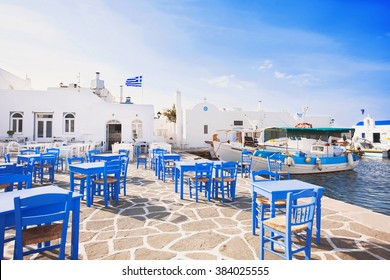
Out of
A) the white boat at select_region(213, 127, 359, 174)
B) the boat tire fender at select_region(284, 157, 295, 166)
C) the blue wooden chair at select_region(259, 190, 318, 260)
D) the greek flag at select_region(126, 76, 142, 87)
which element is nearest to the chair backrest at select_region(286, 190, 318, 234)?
the blue wooden chair at select_region(259, 190, 318, 260)

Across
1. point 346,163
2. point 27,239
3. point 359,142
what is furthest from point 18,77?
point 359,142

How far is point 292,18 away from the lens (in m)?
4.62

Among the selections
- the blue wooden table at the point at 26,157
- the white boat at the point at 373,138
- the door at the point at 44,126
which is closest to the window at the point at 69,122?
the door at the point at 44,126

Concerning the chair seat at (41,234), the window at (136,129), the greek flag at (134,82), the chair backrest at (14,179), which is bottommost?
the chair seat at (41,234)

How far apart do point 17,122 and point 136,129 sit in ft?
27.3

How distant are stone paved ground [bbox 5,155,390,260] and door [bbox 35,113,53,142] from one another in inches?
581

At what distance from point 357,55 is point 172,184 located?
567 cm

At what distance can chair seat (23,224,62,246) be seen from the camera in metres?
2.56

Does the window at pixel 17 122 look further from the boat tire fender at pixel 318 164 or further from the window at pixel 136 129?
the boat tire fender at pixel 318 164

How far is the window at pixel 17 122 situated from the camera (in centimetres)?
1716

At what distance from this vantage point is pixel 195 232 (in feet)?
12.7

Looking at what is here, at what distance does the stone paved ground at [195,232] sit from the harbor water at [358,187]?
495 centimetres

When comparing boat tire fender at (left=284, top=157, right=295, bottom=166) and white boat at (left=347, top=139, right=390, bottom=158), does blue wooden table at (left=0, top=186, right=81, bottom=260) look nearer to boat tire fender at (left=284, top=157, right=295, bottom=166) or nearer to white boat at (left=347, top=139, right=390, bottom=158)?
boat tire fender at (left=284, top=157, right=295, bottom=166)

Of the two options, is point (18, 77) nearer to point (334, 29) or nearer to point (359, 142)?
point (334, 29)
